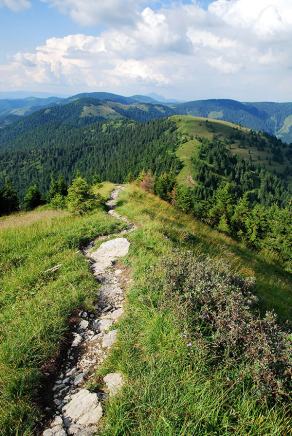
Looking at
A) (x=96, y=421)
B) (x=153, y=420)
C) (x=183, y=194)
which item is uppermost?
(x=153, y=420)

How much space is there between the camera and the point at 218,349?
5727 mm

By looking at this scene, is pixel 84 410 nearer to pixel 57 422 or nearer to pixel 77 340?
pixel 57 422

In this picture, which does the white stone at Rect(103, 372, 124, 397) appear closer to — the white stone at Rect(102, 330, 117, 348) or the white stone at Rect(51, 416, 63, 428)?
the white stone at Rect(51, 416, 63, 428)

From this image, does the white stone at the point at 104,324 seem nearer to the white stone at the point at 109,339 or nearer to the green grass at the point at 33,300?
the white stone at the point at 109,339

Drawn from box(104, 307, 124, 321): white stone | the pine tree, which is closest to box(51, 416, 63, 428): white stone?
box(104, 307, 124, 321): white stone

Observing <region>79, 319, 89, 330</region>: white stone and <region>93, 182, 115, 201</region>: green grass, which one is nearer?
<region>79, 319, 89, 330</region>: white stone

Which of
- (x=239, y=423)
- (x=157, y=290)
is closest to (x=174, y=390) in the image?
(x=239, y=423)

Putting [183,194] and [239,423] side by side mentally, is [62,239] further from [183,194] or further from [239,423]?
[183,194]

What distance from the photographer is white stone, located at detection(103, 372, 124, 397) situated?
532cm

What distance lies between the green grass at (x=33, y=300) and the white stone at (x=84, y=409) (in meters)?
0.49

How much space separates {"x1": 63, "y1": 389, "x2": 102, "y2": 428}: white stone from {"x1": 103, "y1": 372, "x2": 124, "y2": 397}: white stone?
280 millimetres

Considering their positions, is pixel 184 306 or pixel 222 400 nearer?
pixel 222 400

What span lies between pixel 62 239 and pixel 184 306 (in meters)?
8.62

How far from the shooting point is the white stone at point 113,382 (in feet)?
17.4
